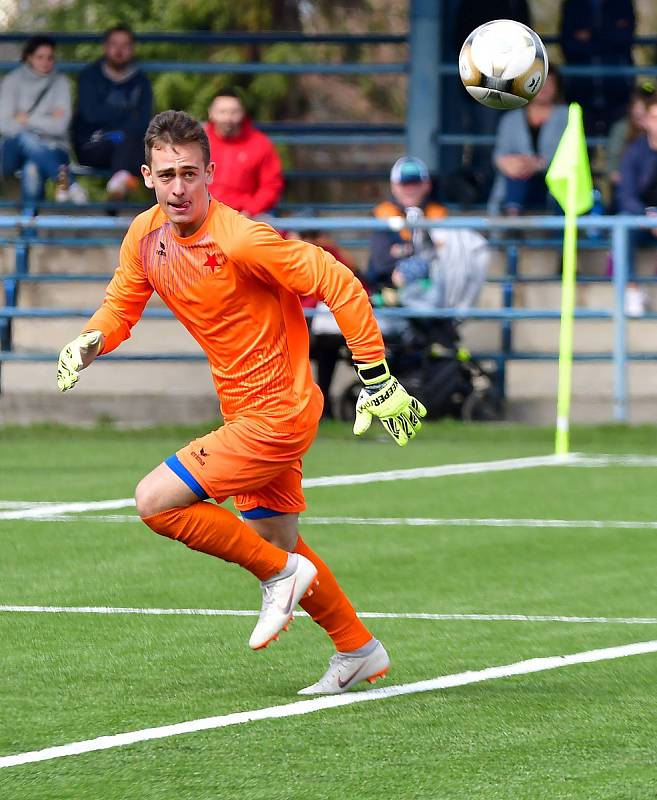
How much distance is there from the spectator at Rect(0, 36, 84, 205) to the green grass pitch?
589 centimetres

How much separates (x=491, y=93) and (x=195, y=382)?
855 centimetres

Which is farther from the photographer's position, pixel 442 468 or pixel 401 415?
pixel 442 468

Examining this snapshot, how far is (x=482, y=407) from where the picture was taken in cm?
1515

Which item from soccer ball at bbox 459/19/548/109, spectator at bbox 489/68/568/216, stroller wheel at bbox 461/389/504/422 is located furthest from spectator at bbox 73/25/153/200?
soccer ball at bbox 459/19/548/109

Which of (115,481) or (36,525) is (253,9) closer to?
(115,481)

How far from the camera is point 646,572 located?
27.6 feet

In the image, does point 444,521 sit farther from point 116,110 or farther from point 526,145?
point 116,110

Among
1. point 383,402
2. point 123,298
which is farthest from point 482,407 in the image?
point 383,402

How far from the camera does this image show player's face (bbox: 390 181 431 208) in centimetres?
1495

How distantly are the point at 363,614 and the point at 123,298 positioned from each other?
6.33 feet

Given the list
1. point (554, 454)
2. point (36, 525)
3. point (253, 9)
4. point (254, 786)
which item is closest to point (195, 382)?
point (554, 454)

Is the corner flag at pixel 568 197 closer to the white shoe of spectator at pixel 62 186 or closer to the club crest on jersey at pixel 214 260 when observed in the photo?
the white shoe of spectator at pixel 62 186

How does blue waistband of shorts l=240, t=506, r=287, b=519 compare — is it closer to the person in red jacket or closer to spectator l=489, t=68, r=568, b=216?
the person in red jacket

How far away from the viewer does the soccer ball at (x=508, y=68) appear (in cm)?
781
